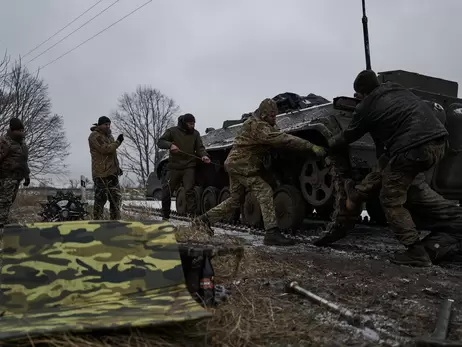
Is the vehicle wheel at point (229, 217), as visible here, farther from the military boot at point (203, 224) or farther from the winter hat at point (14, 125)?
the winter hat at point (14, 125)

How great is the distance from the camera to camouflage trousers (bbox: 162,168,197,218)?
25.1 feet

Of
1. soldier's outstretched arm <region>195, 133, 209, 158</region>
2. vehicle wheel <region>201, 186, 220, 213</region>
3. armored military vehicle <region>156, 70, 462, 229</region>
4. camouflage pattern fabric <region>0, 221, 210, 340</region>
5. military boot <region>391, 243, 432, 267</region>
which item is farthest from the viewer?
vehicle wheel <region>201, 186, 220, 213</region>

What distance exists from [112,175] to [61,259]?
461cm

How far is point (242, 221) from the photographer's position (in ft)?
26.7

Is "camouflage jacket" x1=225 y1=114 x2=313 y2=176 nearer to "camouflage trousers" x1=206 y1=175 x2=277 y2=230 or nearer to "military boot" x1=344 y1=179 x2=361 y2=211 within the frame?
"camouflage trousers" x1=206 y1=175 x2=277 y2=230

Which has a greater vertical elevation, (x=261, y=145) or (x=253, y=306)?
(x=261, y=145)

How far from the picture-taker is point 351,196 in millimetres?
5262

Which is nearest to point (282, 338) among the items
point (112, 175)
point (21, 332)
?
point (21, 332)

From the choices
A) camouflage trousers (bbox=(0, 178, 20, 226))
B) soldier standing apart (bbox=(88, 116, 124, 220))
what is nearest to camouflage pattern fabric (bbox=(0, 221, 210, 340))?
soldier standing apart (bbox=(88, 116, 124, 220))

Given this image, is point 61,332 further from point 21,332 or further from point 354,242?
point 354,242

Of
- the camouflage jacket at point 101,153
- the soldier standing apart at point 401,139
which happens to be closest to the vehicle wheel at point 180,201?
the camouflage jacket at point 101,153

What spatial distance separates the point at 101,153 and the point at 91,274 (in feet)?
15.1

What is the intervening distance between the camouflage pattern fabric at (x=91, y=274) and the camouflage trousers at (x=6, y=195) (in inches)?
190

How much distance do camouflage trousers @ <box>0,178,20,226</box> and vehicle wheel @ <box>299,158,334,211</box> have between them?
4.12 m
